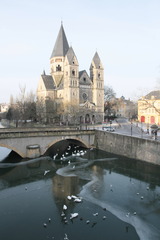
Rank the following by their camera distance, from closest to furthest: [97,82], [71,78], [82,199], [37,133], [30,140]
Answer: [82,199], [30,140], [37,133], [71,78], [97,82]

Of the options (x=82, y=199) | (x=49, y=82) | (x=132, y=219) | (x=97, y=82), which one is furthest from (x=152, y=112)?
(x=132, y=219)

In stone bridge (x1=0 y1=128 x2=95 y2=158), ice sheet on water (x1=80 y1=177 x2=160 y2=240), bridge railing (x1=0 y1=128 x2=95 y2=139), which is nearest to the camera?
ice sheet on water (x1=80 y1=177 x2=160 y2=240)

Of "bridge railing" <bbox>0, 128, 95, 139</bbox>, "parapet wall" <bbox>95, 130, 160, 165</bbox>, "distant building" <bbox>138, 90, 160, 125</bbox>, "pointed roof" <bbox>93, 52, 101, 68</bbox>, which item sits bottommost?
"parapet wall" <bbox>95, 130, 160, 165</bbox>

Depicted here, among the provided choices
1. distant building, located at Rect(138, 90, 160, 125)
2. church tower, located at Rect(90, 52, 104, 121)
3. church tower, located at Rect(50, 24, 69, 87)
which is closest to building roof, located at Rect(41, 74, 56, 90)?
church tower, located at Rect(50, 24, 69, 87)

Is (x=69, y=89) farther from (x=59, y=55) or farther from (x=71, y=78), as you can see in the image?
(x=59, y=55)

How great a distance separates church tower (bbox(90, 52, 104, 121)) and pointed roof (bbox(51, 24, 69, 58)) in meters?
12.3

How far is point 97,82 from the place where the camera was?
78188mm

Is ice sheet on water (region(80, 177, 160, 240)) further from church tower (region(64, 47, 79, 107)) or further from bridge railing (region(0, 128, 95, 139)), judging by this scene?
church tower (region(64, 47, 79, 107))

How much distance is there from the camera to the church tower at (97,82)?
77.5m

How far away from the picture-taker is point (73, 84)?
236 ft

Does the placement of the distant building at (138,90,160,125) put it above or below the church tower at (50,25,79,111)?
below

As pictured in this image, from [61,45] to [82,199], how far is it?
239ft

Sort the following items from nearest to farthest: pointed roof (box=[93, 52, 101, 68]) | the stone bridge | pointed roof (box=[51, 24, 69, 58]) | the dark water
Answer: the dark water
the stone bridge
pointed roof (box=[93, 52, 101, 68])
pointed roof (box=[51, 24, 69, 58])

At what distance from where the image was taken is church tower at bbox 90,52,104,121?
7754 centimetres
